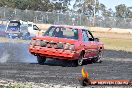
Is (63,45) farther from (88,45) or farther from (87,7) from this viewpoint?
(87,7)

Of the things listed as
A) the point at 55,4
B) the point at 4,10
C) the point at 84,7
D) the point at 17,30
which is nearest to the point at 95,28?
the point at 4,10

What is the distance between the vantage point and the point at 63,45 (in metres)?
15.2

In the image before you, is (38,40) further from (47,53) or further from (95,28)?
(95,28)

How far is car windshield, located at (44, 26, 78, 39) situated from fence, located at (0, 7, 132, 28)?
4353 cm

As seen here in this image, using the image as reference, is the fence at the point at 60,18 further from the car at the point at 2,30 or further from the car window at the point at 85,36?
the car window at the point at 85,36

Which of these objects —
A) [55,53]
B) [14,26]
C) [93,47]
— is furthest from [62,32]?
[14,26]

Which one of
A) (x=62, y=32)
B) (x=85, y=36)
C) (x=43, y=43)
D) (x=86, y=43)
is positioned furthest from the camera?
(x=85, y=36)

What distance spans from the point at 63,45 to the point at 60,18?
48684 millimetres

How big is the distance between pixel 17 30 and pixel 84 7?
87.3 metres

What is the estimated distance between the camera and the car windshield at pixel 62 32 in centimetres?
1609

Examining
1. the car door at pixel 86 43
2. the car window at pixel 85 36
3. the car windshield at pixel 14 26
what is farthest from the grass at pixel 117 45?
the car door at pixel 86 43

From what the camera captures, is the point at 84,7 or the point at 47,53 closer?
the point at 47,53

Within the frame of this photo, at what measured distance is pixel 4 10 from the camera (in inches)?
2371

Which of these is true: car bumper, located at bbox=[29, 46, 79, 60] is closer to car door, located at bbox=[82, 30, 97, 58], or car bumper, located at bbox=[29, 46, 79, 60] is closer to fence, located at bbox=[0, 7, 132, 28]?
car door, located at bbox=[82, 30, 97, 58]
